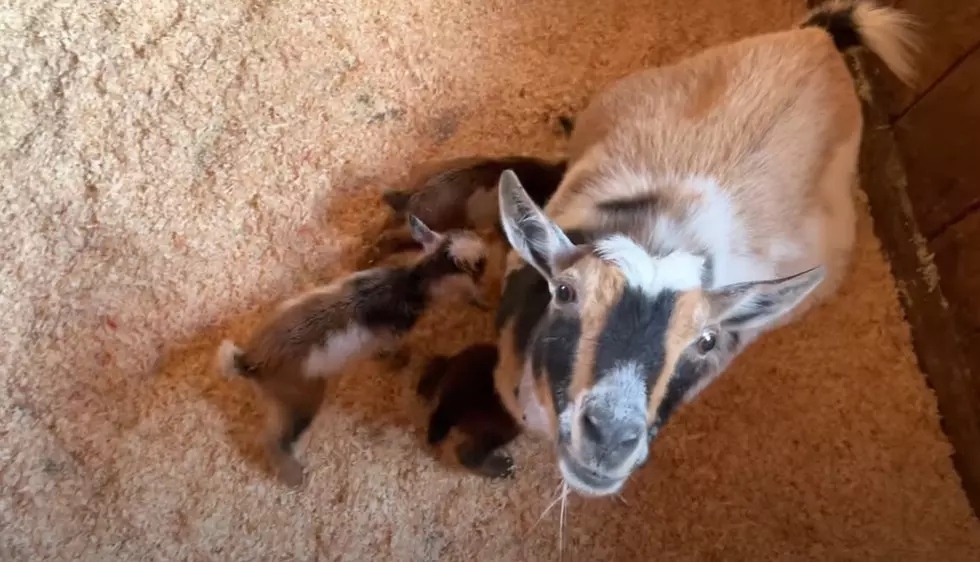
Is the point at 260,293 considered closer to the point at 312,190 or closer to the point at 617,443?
the point at 312,190

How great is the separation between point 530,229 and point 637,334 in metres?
0.21

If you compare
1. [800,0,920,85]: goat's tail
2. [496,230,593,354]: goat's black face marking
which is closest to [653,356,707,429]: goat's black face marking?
[496,230,593,354]: goat's black face marking

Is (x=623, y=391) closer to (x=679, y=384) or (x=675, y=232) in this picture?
(x=679, y=384)

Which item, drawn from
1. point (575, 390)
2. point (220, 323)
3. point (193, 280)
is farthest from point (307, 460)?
point (575, 390)

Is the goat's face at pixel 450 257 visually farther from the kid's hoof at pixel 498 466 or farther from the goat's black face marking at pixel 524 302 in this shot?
the kid's hoof at pixel 498 466

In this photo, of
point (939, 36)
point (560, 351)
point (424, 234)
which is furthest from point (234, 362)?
point (939, 36)

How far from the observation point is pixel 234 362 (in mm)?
1473

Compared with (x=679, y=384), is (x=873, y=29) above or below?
above

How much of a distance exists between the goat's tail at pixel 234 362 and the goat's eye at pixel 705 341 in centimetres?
77

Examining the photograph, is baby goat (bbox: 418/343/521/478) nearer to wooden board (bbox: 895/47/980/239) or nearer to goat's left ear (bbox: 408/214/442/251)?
goat's left ear (bbox: 408/214/442/251)

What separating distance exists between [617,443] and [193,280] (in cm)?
105

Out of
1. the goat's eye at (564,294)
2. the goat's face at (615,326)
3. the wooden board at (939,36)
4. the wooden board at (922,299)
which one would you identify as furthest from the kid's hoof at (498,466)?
the wooden board at (939,36)

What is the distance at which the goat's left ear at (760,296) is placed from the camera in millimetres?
1153

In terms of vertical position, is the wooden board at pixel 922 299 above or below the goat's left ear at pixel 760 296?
below
